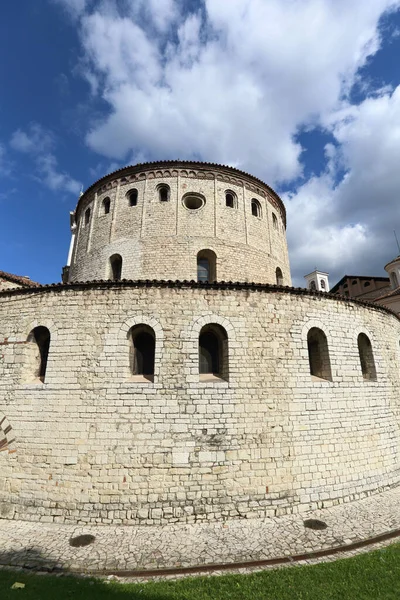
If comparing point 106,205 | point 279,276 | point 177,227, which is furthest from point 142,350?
point 106,205

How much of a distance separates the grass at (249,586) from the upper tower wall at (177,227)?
30.6ft

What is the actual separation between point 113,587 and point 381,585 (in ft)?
14.4

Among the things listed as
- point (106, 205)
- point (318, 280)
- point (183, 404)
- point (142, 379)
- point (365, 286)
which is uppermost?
point (318, 280)

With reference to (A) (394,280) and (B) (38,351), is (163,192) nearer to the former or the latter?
(B) (38,351)

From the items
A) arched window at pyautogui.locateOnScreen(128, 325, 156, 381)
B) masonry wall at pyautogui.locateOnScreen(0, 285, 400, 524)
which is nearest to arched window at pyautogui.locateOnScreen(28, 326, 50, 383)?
masonry wall at pyautogui.locateOnScreen(0, 285, 400, 524)

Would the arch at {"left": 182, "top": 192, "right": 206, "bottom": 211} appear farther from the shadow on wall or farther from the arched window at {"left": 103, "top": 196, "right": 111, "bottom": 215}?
the shadow on wall

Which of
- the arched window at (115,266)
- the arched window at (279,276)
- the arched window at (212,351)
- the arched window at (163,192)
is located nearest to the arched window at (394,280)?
the arched window at (279,276)

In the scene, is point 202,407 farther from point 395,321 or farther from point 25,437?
point 395,321

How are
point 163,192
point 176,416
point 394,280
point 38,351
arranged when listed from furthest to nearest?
point 394,280 → point 163,192 → point 38,351 → point 176,416

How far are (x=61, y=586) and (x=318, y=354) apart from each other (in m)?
8.06

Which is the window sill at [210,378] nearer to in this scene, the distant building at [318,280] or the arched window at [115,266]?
the arched window at [115,266]

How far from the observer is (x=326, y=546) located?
6.29 meters

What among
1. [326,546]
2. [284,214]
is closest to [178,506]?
[326,546]

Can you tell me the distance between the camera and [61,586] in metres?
5.11
